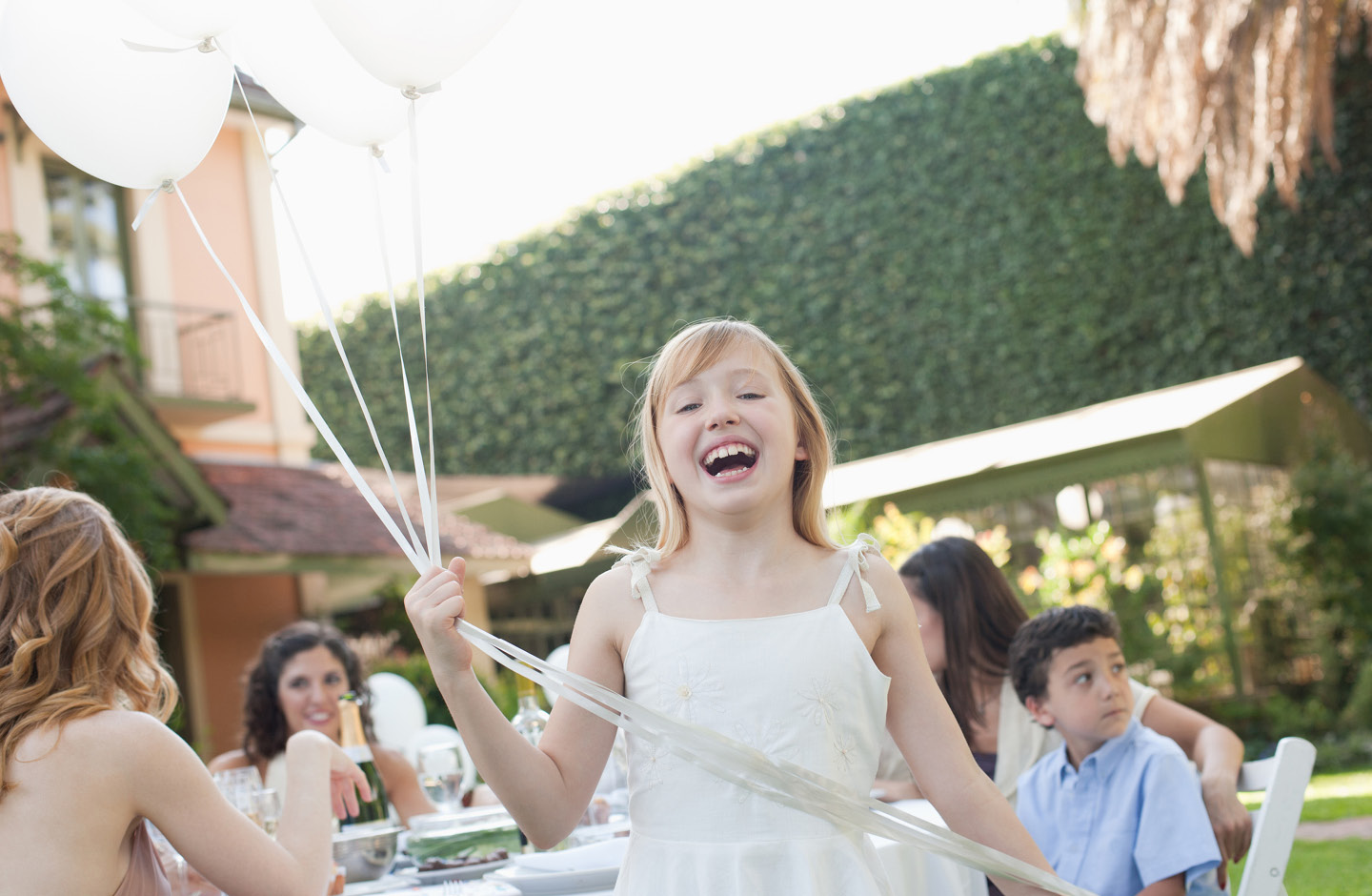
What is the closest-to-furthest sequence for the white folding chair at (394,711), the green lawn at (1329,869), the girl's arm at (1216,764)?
the girl's arm at (1216,764)
the green lawn at (1329,869)
the white folding chair at (394,711)

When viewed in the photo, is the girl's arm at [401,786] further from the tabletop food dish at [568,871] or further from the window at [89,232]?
the window at [89,232]

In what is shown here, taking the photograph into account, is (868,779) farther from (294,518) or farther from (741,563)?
(294,518)

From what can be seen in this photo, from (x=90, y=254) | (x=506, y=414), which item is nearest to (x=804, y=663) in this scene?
(x=90, y=254)

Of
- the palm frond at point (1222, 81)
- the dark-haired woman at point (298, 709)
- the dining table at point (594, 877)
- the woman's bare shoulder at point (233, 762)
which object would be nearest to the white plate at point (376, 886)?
the dining table at point (594, 877)

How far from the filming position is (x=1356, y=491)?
839 cm

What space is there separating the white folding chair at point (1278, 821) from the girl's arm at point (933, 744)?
18.5 inches

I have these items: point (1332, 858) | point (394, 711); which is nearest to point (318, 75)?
point (394, 711)

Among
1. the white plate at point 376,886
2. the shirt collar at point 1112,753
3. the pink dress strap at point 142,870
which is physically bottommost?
the white plate at point 376,886

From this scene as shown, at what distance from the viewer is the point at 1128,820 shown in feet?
7.61

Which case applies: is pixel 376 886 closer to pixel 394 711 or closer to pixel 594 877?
pixel 594 877

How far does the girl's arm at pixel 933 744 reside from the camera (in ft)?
5.44

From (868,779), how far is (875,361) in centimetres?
1161

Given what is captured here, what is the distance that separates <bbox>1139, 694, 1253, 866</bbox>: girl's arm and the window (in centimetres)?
899

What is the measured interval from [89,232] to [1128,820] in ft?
32.5
